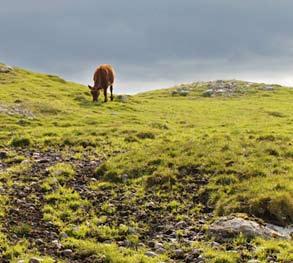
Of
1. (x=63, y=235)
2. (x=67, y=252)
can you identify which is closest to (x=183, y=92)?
(x=63, y=235)

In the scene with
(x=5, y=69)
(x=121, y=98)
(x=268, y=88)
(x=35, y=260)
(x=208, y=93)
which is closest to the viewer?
(x=35, y=260)

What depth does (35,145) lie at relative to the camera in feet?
83.4

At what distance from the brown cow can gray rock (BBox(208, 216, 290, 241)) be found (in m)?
32.6

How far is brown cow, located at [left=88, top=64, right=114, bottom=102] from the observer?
46219mm

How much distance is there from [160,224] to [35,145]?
11582 millimetres

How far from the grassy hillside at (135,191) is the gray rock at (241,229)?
28 cm

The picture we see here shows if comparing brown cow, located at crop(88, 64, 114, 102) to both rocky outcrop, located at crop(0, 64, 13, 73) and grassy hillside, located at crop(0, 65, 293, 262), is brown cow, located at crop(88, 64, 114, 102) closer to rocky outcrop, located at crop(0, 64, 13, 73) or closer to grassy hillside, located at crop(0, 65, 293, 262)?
rocky outcrop, located at crop(0, 64, 13, 73)

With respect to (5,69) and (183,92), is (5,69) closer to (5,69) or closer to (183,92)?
(5,69)

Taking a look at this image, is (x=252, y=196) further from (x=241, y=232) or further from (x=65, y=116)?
(x=65, y=116)

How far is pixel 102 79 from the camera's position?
47156 mm

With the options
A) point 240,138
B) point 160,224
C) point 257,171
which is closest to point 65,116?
point 240,138

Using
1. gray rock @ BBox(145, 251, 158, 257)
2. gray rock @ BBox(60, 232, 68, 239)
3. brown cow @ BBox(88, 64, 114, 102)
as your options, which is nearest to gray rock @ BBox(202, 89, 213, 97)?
brown cow @ BBox(88, 64, 114, 102)

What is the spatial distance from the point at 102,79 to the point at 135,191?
98.5 feet

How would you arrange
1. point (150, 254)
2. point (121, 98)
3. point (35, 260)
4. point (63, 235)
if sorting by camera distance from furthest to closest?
1. point (121, 98)
2. point (63, 235)
3. point (150, 254)
4. point (35, 260)
